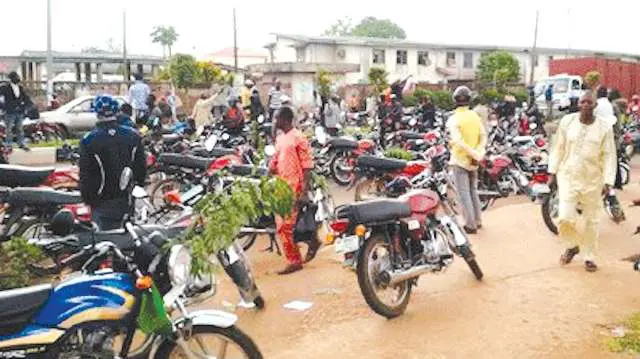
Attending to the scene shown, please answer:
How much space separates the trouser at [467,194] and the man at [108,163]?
3.67 m

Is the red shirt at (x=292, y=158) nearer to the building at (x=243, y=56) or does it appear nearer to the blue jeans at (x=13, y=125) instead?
the blue jeans at (x=13, y=125)

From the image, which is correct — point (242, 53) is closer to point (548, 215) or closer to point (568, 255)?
point (548, 215)

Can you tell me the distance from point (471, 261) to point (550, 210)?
2.41 metres

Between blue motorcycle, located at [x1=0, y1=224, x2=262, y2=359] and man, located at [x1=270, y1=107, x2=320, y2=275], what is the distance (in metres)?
3.01

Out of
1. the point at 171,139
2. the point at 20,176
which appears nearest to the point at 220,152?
the point at 171,139

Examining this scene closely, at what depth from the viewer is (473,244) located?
8.09 metres

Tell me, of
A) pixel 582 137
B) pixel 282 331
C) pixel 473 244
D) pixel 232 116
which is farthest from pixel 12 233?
pixel 232 116

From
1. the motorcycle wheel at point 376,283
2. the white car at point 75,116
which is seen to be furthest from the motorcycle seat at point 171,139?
the white car at point 75,116

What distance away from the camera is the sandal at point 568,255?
7094 mm

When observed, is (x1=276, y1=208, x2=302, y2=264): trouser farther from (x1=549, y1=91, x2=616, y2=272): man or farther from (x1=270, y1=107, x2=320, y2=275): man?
(x1=549, y1=91, x2=616, y2=272): man

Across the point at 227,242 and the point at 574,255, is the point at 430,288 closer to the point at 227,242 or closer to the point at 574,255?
the point at 574,255

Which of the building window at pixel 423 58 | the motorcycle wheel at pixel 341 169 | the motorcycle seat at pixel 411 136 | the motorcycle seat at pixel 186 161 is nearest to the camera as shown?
the motorcycle seat at pixel 186 161

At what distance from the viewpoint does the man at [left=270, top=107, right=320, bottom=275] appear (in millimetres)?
6793

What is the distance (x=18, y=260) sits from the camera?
573cm
